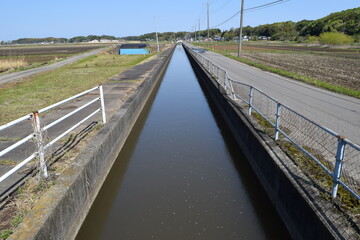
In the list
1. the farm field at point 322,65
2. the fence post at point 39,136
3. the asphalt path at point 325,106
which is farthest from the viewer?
the farm field at point 322,65

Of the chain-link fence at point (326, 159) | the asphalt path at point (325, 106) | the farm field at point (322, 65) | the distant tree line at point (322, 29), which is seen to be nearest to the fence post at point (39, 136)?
the chain-link fence at point (326, 159)

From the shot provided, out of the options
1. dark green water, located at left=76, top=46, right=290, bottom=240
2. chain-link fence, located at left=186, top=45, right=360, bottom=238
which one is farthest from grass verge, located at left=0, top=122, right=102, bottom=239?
chain-link fence, located at left=186, top=45, right=360, bottom=238

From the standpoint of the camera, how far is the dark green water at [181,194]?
4465 millimetres

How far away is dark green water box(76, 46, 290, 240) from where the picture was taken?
4.46 meters

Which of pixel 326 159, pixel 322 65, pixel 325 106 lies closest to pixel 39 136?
pixel 326 159

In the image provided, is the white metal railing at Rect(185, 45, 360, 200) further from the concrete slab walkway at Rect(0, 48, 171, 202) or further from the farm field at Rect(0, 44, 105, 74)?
the farm field at Rect(0, 44, 105, 74)

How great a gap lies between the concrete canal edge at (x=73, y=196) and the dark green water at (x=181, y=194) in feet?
1.05

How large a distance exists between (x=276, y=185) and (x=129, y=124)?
18.7 feet

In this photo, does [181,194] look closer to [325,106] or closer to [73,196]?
[73,196]

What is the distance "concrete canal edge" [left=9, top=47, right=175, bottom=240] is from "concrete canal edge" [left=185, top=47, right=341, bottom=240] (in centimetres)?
319

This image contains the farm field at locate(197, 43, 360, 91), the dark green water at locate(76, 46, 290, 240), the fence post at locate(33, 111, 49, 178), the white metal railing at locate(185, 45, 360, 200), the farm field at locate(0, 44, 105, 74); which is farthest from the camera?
the farm field at locate(0, 44, 105, 74)

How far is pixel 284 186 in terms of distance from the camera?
4.36 metres

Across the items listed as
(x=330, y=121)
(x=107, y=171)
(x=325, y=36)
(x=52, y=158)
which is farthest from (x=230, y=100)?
(x=325, y=36)

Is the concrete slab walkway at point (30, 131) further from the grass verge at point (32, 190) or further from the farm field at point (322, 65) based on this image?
the farm field at point (322, 65)
